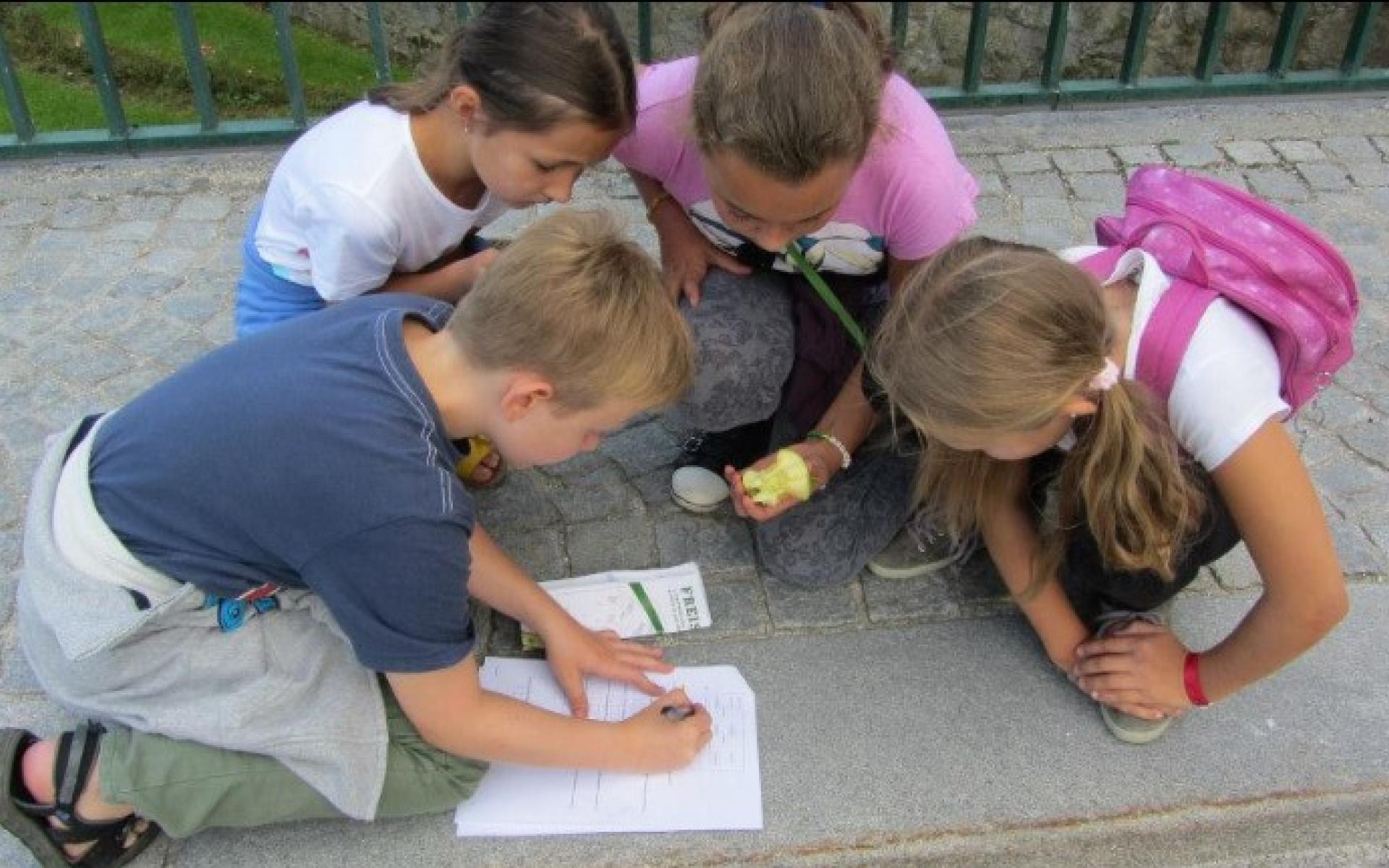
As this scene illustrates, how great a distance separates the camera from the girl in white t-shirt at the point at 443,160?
2.10 meters

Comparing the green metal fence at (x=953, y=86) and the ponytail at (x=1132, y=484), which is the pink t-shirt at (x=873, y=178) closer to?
the ponytail at (x=1132, y=484)

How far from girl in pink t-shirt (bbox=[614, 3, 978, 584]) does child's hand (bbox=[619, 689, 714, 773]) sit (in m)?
0.45

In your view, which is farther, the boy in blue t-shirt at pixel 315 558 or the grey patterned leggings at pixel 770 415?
the grey patterned leggings at pixel 770 415

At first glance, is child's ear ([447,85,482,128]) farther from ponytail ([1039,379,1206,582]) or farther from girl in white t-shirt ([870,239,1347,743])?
ponytail ([1039,379,1206,582])

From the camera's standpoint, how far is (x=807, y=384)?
2645 millimetres

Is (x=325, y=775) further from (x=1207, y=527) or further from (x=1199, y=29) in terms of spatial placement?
(x=1199, y=29)

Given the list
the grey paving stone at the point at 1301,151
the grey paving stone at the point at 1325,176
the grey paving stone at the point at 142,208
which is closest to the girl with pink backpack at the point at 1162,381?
the grey paving stone at the point at 1325,176

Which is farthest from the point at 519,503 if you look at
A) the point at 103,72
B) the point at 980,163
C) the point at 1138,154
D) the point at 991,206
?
the point at 1138,154

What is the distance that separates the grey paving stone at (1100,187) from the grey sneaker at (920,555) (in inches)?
67.6

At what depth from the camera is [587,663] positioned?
7.05 ft

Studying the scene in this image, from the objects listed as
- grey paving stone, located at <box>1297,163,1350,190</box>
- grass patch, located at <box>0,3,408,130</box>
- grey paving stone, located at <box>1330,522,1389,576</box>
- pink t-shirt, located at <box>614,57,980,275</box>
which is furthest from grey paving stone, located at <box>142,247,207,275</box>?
grey paving stone, located at <box>1297,163,1350,190</box>

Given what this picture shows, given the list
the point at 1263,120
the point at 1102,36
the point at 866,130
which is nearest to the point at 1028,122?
the point at 1263,120

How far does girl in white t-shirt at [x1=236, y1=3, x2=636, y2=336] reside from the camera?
210 centimetres

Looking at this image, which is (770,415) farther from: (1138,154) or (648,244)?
(1138,154)
